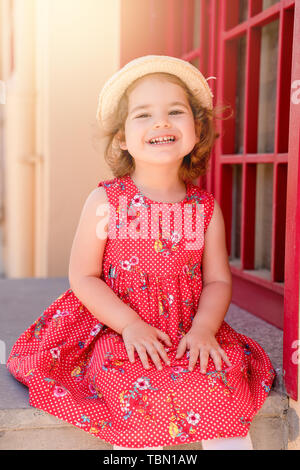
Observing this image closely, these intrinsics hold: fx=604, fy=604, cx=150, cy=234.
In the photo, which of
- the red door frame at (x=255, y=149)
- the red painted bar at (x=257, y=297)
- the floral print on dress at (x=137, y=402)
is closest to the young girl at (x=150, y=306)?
the floral print on dress at (x=137, y=402)

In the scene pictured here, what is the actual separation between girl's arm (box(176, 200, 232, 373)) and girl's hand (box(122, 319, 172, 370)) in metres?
0.06

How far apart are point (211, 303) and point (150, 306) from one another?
7.6 inches

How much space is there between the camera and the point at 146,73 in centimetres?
195

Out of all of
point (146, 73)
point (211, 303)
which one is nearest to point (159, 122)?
point (146, 73)

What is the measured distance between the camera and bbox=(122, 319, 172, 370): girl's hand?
1.69 meters

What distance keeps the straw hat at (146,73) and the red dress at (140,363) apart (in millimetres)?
273

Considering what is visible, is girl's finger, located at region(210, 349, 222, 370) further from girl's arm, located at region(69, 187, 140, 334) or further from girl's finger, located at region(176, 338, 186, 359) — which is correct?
girl's arm, located at region(69, 187, 140, 334)

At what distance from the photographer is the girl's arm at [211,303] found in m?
1.73

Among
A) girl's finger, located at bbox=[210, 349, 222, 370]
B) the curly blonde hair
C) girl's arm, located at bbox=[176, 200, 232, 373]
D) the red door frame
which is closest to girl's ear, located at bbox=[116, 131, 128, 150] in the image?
the curly blonde hair

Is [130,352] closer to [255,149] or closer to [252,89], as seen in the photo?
[255,149]

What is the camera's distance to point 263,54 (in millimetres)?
2695

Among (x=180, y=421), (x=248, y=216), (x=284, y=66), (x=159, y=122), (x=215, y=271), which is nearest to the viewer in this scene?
(x=180, y=421)

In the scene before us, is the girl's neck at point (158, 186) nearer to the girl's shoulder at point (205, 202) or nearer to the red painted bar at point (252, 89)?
the girl's shoulder at point (205, 202)

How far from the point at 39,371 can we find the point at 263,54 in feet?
5.72
